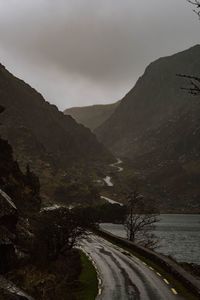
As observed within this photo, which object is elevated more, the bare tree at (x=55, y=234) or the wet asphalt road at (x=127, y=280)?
the bare tree at (x=55, y=234)

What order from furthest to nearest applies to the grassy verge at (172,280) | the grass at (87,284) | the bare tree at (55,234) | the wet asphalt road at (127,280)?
the bare tree at (55,234)
the grass at (87,284)
the wet asphalt road at (127,280)
the grassy verge at (172,280)

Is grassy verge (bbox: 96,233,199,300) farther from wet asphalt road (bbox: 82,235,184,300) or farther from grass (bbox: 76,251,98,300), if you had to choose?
grass (bbox: 76,251,98,300)

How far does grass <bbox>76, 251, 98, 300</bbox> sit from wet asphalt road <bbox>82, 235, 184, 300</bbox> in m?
0.50

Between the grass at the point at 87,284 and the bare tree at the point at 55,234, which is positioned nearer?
the grass at the point at 87,284

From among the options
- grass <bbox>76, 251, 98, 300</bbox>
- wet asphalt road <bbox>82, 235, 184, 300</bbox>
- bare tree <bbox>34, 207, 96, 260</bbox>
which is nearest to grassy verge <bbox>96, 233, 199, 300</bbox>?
wet asphalt road <bbox>82, 235, 184, 300</bbox>

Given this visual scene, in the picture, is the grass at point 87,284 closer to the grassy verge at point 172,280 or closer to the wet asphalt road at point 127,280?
the wet asphalt road at point 127,280

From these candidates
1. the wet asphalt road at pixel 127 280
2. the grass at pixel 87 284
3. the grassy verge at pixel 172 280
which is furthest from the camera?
the grass at pixel 87 284

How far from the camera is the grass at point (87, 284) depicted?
3400cm

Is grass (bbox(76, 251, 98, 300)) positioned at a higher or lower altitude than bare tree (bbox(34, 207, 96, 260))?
lower

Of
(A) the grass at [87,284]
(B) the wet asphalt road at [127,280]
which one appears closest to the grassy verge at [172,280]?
(B) the wet asphalt road at [127,280]

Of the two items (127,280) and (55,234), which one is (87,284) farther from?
(55,234)

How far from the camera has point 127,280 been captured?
1602 inches

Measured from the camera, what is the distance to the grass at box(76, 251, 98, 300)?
34000 millimetres

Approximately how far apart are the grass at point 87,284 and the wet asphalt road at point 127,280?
0.50 meters
